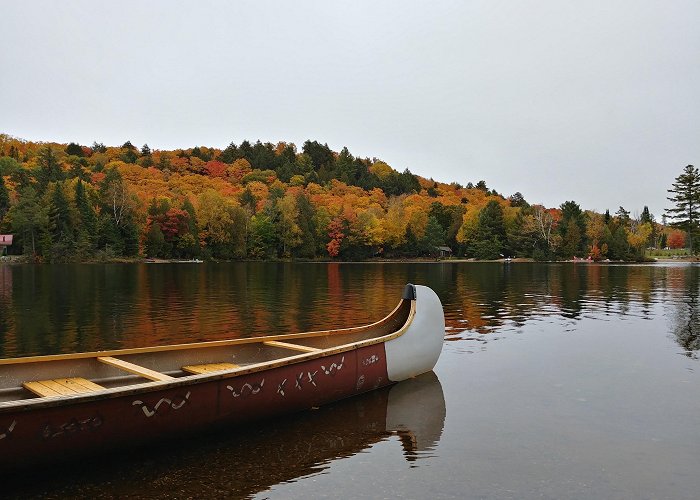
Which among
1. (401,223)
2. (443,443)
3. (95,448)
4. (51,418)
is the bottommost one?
(443,443)

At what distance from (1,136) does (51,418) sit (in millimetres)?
181744

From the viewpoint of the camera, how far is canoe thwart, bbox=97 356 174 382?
30.4ft

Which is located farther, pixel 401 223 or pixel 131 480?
pixel 401 223

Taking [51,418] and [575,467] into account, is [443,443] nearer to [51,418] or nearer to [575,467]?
[575,467]

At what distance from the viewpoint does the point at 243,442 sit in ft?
31.0

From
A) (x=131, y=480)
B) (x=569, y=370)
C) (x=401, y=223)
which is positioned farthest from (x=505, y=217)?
(x=131, y=480)

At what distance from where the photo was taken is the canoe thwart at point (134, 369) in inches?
365

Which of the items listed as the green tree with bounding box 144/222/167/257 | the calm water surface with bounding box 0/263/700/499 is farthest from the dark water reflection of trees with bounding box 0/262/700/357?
the green tree with bounding box 144/222/167/257

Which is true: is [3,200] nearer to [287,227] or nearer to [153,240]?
[153,240]

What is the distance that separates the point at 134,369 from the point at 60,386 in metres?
1.17

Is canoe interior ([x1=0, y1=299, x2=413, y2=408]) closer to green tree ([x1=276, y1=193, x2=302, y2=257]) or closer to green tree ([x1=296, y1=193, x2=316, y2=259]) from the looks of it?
green tree ([x1=276, y1=193, x2=302, y2=257])

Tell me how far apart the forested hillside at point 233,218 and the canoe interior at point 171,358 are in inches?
3646

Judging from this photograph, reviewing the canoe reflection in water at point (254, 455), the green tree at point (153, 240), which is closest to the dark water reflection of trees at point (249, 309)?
the canoe reflection in water at point (254, 455)

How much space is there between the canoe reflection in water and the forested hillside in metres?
95.3
